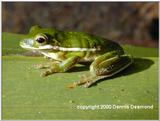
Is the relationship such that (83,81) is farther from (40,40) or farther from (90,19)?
(90,19)

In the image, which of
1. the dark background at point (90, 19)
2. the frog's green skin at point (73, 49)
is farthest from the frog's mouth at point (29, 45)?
the dark background at point (90, 19)

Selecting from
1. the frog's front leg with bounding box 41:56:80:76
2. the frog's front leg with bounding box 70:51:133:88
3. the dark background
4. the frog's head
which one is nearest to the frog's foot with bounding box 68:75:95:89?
the frog's front leg with bounding box 70:51:133:88

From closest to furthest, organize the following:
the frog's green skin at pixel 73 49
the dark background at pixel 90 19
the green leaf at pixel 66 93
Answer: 1. the green leaf at pixel 66 93
2. the frog's green skin at pixel 73 49
3. the dark background at pixel 90 19

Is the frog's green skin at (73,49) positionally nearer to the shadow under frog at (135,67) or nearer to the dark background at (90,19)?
the shadow under frog at (135,67)

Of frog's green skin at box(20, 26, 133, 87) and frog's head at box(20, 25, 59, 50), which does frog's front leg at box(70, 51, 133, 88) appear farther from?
frog's head at box(20, 25, 59, 50)

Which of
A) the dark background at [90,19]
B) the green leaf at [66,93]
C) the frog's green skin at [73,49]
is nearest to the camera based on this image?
the green leaf at [66,93]

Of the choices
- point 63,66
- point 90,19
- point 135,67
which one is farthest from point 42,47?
point 90,19

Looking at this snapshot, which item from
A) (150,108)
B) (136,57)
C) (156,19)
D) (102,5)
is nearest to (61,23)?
(102,5)
